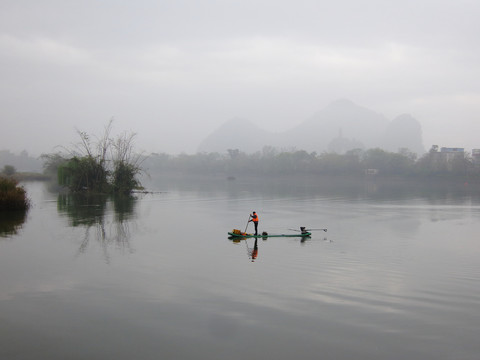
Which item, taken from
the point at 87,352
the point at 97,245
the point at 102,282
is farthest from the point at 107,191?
the point at 87,352

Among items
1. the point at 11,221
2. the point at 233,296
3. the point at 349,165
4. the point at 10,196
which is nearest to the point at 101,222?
the point at 11,221

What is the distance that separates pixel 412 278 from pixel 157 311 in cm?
751

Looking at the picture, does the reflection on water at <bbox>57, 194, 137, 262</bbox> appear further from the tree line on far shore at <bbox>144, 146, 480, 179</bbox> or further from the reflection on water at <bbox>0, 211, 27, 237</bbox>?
the tree line on far shore at <bbox>144, 146, 480, 179</bbox>

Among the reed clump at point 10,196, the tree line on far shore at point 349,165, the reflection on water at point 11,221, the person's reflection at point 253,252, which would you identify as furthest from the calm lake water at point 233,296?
the tree line on far shore at point 349,165

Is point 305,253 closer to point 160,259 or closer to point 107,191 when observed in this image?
point 160,259

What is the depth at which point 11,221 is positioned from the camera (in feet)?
74.5

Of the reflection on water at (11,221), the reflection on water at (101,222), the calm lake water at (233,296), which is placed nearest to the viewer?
the calm lake water at (233,296)

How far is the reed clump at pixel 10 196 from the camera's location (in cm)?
2581

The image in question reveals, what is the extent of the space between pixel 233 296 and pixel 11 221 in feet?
56.0

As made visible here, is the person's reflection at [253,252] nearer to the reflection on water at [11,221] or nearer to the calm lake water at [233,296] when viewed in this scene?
the calm lake water at [233,296]

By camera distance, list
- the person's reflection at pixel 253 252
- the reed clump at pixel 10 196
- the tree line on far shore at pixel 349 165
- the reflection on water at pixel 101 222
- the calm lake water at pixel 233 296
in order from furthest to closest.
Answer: the tree line on far shore at pixel 349 165 → the reed clump at pixel 10 196 → the reflection on water at pixel 101 222 → the person's reflection at pixel 253 252 → the calm lake water at pixel 233 296

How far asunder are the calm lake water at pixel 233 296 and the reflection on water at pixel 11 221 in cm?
32

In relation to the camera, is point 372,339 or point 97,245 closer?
point 372,339

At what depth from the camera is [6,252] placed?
1467cm
